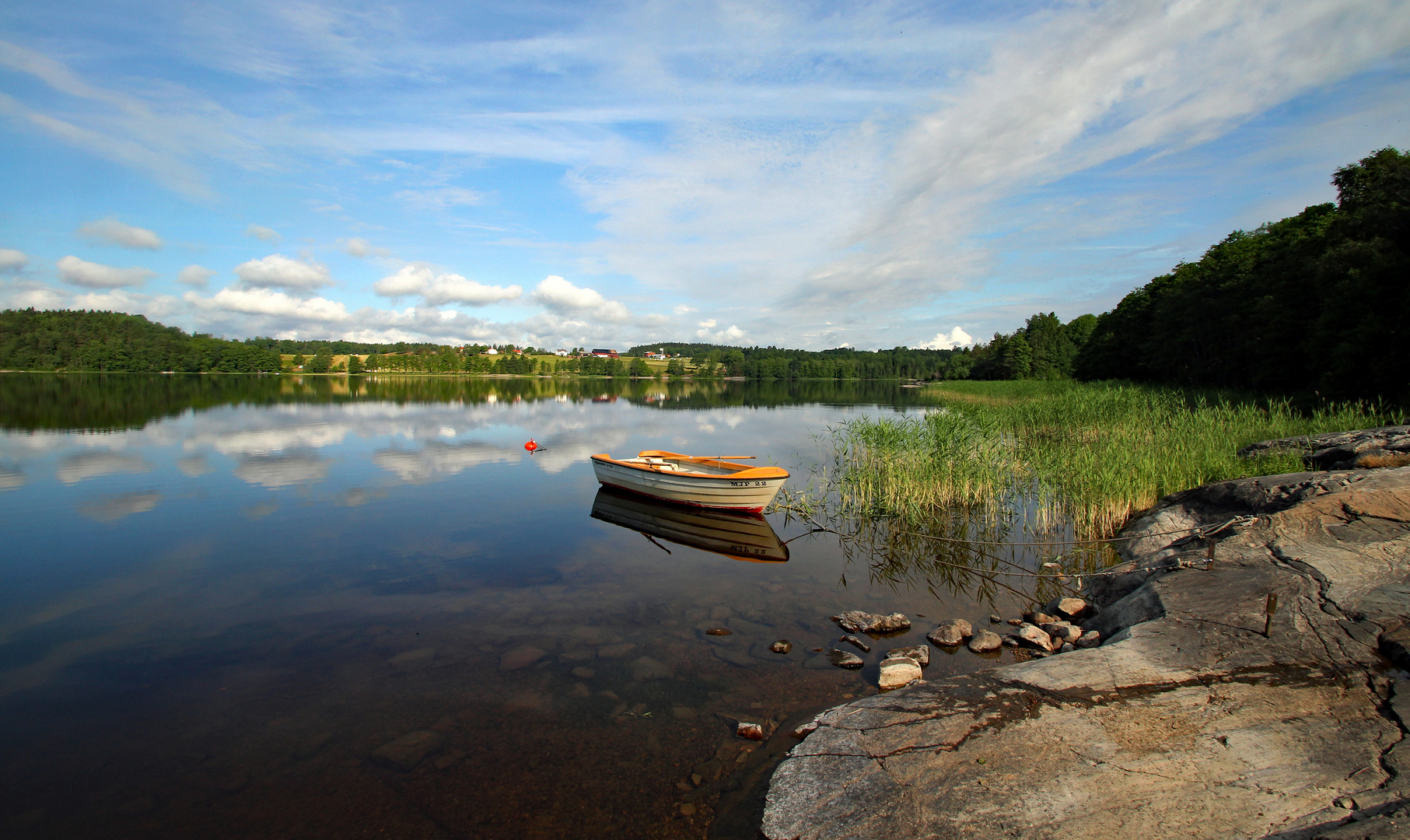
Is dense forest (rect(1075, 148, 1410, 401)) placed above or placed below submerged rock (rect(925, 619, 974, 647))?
above

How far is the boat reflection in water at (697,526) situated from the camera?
542 inches

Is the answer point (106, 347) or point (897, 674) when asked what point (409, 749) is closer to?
point (897, 674)

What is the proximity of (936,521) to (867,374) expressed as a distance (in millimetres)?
150819

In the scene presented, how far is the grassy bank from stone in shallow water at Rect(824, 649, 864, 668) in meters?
7.45

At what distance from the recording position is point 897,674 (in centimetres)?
714

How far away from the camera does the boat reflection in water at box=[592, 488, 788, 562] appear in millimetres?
13766

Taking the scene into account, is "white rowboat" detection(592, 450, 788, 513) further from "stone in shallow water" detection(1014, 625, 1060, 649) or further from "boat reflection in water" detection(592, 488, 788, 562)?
"stone in shallow water" detection(1014, 625, 1060, 649)

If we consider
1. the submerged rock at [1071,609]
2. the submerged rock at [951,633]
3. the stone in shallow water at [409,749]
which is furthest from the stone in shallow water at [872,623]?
the stone in shallow water at [409,749]

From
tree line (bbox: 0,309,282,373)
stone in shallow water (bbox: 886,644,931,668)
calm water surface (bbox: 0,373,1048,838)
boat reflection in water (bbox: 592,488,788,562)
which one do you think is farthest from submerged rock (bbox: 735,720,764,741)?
tree line (bbox: 0,309,282,373)

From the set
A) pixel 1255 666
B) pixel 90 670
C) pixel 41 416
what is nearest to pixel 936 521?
pixel 1255 666

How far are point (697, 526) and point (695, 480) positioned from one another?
1.24 metres

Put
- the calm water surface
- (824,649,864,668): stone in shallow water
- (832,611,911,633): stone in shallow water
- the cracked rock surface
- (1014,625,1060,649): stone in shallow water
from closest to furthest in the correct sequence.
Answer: the cracked rock surface < the calm water surface < (824,649,864,668): stone in shallow water < (1014,625,1060,649): stone in shallow water < (832,611,911,633): stone in shallow water

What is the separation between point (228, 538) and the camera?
1337cm

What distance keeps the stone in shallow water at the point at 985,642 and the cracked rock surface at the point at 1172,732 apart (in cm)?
143
